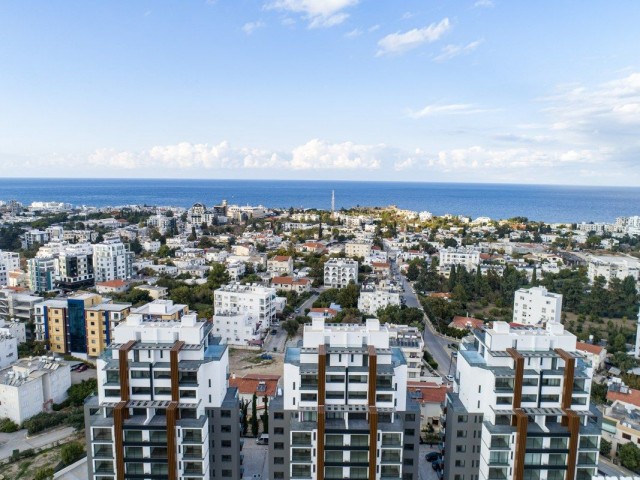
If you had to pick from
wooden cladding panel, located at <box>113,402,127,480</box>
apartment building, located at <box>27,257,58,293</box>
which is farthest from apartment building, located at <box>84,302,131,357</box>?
apartment building, located at <box>27,257,58,293</box>

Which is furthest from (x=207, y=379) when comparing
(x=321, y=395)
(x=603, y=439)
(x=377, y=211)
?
(x=377, y=211)

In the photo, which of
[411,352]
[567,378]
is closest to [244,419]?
[411,352]

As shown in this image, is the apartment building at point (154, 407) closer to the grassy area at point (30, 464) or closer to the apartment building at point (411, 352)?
the grassy area at point (30, 464)

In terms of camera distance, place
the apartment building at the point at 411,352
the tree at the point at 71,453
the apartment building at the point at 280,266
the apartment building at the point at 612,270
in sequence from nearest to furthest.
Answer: the tree at the point at 71,453
the apartment building at the point at 411,352
the apartment building at the point at 612,270
the apartment building at the point at 280,266

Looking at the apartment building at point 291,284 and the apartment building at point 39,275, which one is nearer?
the apartment building at point 39,275

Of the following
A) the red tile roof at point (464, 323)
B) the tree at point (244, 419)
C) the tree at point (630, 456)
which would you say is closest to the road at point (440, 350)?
the red tile roof at point (464, 323)

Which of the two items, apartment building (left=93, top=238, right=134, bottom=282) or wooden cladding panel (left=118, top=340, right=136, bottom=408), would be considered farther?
apartment building (left=93, top=238, right=134, bottom=282)

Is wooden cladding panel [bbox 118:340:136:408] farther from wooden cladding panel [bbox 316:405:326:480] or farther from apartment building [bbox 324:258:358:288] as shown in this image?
apartment building [bbox 324:258:358:288]

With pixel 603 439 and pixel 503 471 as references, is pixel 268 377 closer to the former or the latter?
pixel 503 471
